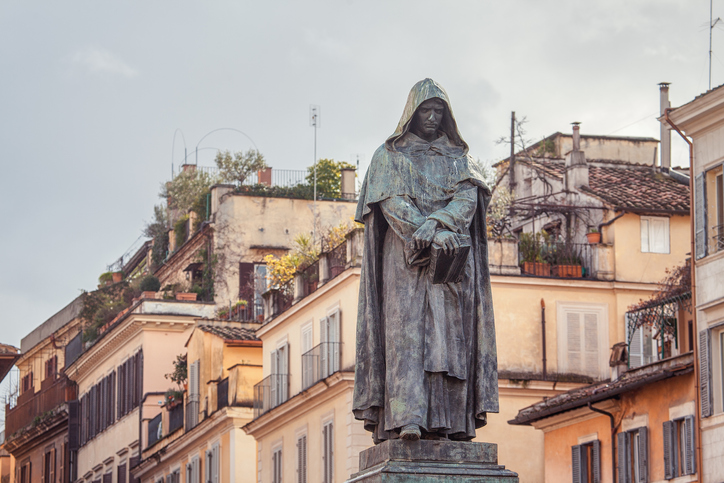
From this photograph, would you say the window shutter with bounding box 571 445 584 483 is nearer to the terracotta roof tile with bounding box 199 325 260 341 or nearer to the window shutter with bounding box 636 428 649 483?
the window shutter with bounding box 636 428 649 483

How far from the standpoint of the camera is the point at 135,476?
59688mm

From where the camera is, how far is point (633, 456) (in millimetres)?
35531

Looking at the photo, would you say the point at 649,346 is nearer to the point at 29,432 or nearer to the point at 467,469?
the point at 467,469

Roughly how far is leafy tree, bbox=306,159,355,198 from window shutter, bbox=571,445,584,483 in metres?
24.7

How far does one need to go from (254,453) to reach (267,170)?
1715 cm

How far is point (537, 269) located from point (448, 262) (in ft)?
108

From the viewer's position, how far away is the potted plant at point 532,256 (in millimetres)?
44344

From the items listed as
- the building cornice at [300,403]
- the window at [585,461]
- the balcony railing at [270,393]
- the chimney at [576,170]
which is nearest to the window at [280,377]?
the balcony railing at [270,393]

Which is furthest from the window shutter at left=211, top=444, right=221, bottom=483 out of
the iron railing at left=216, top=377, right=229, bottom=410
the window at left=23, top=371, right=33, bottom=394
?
the window at left=23, top=371, right=33, bottom=394

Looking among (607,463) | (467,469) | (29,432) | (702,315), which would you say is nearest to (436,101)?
(467,469)

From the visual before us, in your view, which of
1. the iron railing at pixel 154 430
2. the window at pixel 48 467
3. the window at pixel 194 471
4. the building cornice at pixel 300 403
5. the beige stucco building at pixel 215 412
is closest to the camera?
the building cornice at pixel 300 403

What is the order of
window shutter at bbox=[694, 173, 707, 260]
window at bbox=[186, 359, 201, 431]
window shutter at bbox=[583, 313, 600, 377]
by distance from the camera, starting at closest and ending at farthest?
window shutter at bbox=[694, 173, 707, 260] < window shutter at bbox=[583, 313, 600, 377] < window at bbox=[186, 359, 201, 431]

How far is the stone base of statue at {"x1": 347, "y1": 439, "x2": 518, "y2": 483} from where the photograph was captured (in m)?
11.1

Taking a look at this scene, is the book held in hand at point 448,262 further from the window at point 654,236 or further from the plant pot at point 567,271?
the window at point 654,236
